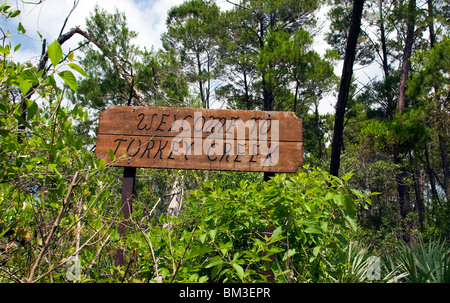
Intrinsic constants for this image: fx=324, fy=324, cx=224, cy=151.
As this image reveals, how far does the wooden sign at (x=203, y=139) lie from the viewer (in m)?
2.58

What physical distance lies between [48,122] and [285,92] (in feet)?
42.3

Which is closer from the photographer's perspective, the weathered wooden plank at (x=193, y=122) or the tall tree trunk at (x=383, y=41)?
the weathered wooden plank at (x=193, y=122)

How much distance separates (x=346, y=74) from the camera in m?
2.89

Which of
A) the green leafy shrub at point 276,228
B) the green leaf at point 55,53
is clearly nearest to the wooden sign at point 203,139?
the green leafy shrub at point 276,228

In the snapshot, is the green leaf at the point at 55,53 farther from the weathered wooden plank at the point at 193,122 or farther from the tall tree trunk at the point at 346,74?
the tall tree trunk at the point at 346,74

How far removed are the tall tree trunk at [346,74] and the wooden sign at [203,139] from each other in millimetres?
543

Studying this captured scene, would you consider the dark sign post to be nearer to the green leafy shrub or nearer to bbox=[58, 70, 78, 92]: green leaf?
the green leafy shrub

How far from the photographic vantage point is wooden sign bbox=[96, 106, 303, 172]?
258cm

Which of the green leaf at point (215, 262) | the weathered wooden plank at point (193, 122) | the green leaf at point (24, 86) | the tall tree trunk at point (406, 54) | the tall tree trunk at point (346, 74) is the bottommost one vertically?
the green leaf at point (215, 262)

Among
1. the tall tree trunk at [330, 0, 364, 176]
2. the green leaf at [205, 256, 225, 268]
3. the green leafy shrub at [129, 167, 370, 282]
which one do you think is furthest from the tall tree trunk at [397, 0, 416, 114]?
the green leaf at [205, 256, 225, 268]

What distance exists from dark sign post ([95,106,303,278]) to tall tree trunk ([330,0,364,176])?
0.54m

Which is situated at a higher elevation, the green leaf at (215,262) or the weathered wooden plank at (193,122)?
the weathered wooden plank at (193,122)

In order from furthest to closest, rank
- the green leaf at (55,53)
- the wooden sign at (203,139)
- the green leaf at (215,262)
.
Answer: the wooden sign at (203,139), the green leaf at (215,262), the green leaf at (55,53)
